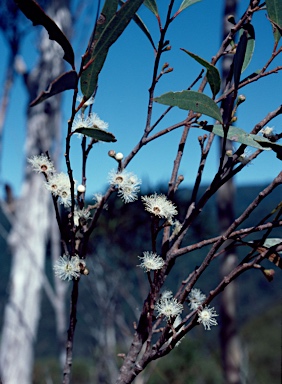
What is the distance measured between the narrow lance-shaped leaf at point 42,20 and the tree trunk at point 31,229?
2.31 m

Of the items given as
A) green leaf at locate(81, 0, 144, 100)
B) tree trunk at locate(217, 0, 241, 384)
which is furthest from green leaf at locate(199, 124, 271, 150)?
tree trunk at locate(217, 0, 241, 384)

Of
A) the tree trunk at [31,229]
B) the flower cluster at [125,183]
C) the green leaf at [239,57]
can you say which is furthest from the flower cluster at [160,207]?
the tree trunk at [31,229]

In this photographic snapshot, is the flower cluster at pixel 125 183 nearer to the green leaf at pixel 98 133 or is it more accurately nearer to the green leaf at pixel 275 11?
the green leaf at pixel 98 133

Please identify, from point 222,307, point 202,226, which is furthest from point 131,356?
point 202,226

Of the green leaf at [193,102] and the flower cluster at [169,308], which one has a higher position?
the green leaf at [193,102]

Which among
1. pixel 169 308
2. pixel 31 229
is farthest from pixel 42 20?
pixel 31 229

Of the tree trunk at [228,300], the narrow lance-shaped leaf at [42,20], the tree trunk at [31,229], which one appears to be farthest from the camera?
the tree trunk at [31,229]

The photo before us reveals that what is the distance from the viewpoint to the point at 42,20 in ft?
1.05

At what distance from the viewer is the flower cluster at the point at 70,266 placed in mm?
391

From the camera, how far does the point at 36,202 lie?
2.75m

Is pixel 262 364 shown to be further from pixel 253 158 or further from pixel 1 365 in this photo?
pixel 253 158

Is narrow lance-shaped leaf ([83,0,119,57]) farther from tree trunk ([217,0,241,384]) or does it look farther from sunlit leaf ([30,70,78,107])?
tree trunk ([217,0,241,384])

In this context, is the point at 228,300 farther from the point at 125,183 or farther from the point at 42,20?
the point at 42,20

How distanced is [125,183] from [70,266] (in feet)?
0.30
